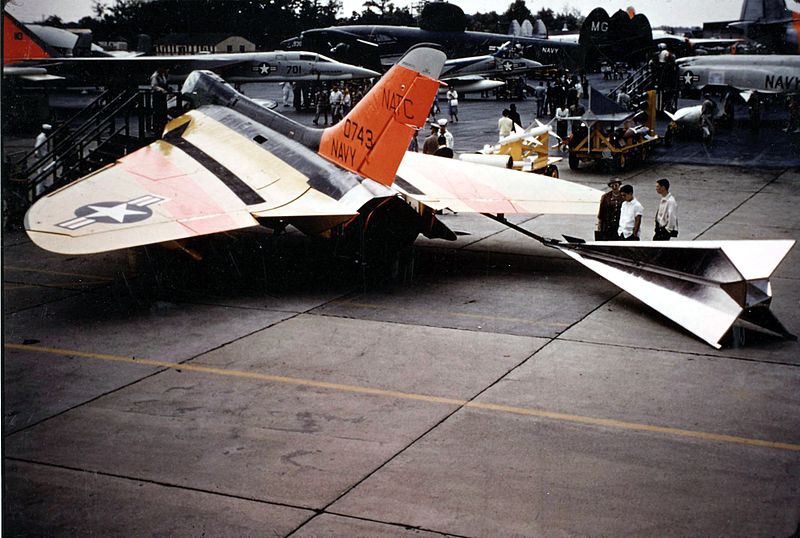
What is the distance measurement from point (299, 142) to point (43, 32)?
17.0ft

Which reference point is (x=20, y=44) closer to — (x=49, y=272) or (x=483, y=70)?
(x=49, y=272)

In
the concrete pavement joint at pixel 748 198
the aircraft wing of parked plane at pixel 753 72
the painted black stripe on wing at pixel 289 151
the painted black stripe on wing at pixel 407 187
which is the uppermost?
the aircraft wing of parked plane at pixel 753 72

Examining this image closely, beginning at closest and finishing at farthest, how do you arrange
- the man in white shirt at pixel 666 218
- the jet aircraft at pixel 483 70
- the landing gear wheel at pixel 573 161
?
the man in white shirt at pixel 666 218, the landing gear wheel at pixel 573 161, the jet aircraft at pixel 483 70

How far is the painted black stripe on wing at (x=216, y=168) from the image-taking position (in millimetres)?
15211

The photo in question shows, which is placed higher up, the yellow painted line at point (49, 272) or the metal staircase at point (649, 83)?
the metal staircase at point (649, 83)

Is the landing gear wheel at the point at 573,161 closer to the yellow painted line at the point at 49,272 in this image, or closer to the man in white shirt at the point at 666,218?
the man in white shirt at the point at 666,218

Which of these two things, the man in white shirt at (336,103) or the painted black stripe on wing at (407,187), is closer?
the painted black stripe on wing at (407,187)

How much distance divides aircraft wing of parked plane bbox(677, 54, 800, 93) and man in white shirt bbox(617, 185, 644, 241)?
20.5 meters

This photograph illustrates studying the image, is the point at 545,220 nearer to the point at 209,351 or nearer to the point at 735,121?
the point at 209,351

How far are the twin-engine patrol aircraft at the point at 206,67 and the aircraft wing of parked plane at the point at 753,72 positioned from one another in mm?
16558

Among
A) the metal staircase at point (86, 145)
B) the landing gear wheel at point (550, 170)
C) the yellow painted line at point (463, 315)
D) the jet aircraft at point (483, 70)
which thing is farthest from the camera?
the jet aircraft at point (483, 70)

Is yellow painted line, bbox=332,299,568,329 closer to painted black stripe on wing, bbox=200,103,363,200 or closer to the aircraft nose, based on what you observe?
painted black stripe on wing, bbox=200,103,363,200

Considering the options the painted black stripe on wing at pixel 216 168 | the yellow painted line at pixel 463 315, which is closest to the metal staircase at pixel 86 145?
the painted black stripe on wing at pixel 216 168

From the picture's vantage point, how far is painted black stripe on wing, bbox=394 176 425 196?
16141 mm
